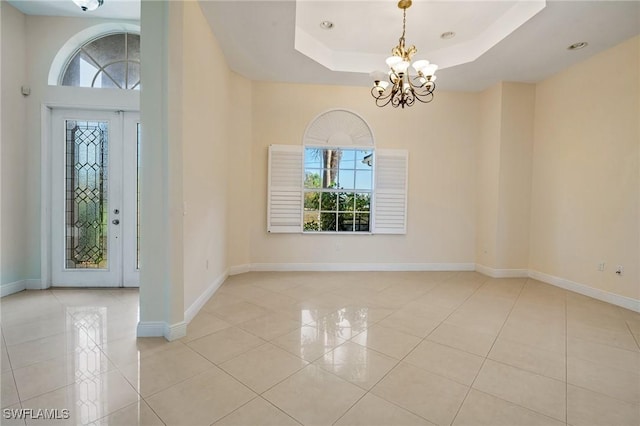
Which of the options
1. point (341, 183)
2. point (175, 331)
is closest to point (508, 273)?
point (341, 183)

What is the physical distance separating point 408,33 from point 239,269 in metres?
4.15

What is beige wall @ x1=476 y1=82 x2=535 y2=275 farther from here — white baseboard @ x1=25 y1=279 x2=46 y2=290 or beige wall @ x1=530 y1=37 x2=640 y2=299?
white baseboard @ x1=25 y1=279 x2=46 y2=290

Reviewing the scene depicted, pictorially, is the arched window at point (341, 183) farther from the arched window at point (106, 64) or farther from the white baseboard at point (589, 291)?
the arched window at point (106, 64)

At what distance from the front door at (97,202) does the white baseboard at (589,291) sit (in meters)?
5.98

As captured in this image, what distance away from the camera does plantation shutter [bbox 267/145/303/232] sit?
4582 mm

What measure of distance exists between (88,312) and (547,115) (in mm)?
6588

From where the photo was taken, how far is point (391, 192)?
482 centimetres

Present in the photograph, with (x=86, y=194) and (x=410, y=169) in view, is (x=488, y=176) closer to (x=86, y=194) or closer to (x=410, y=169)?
(x=410, y=169)

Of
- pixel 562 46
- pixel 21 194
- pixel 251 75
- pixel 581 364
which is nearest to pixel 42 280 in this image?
pixel 21 194

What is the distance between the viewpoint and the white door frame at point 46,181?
356cm

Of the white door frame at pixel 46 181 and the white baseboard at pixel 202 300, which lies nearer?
the white baseboard at pixel 202 300

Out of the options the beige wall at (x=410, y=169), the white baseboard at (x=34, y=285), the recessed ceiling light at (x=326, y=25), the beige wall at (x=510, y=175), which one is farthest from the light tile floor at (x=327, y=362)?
the recessed ceiling light at (x=326, y=25)

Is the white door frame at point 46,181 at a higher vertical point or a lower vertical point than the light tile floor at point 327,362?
higher

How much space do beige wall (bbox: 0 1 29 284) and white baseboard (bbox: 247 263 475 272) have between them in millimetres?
2899
